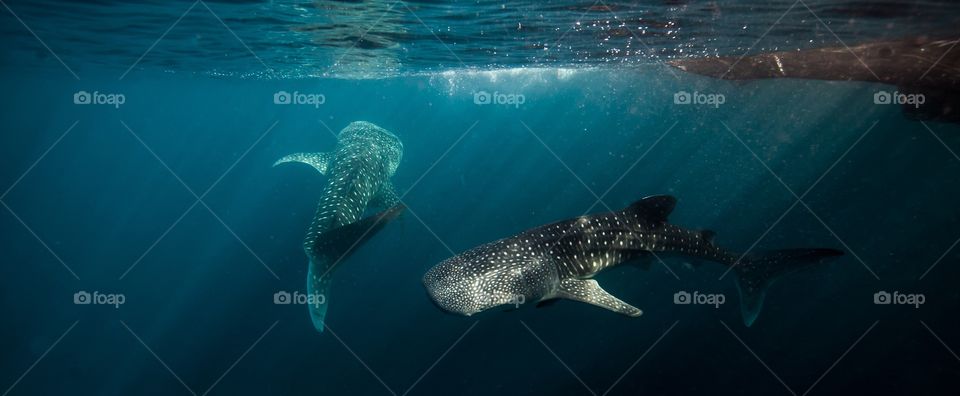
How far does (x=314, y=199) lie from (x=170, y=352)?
45.1 ft

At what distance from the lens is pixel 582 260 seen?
7.29 m

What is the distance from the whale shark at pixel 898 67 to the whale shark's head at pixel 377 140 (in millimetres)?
12704

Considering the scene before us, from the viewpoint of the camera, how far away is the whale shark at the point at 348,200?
276 inches

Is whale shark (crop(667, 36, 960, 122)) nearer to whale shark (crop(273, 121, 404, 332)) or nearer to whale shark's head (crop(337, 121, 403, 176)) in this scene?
whale shark (crop(273, 121, 404, 332))

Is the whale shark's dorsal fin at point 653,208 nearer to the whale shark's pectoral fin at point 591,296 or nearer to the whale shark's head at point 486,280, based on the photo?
the whale shark's pectoral fin at point 591,296

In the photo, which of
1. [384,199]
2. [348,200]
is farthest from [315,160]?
[348,200]

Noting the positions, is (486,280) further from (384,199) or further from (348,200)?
(384,199)

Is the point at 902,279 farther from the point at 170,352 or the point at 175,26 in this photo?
the point at 170,352

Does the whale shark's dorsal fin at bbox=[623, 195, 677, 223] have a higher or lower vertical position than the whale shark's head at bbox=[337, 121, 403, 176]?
higher

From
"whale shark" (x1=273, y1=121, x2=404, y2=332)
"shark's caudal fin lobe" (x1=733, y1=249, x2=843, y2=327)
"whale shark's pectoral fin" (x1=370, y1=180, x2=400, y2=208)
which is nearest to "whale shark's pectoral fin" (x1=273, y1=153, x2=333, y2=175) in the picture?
"whale shark" (x1=273, y1=121, x2=404, y2=332)

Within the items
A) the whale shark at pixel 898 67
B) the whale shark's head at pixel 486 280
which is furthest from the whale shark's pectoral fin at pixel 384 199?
the whale shark at pixel 898 67

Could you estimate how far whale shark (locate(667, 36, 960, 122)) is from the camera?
428 inches

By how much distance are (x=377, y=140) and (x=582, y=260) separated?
10462 millimetres

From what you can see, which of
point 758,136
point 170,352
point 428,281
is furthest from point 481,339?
point 758,136
